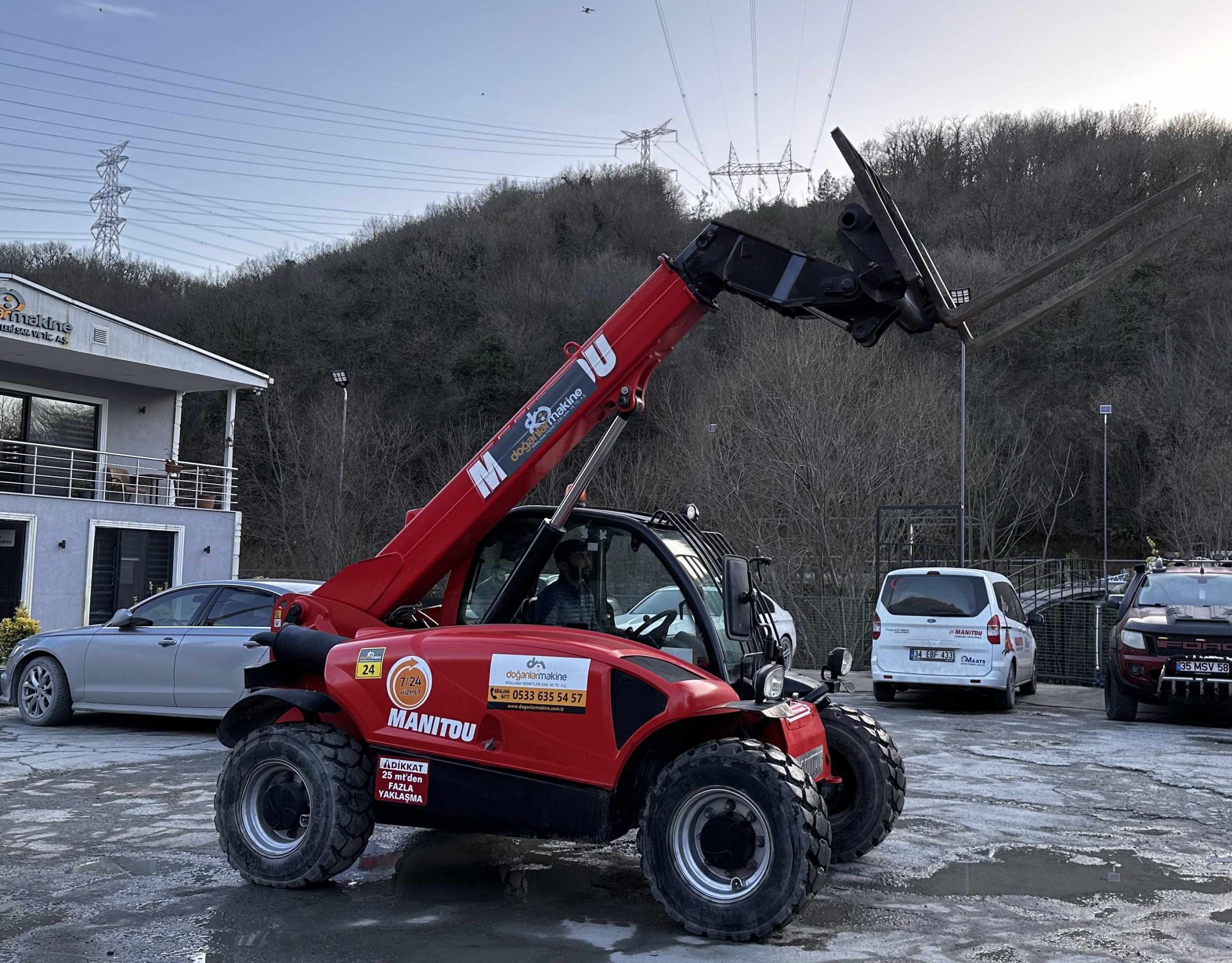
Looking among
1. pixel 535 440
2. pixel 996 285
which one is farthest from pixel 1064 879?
pixel 535 440

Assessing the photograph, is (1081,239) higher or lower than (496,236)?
lower

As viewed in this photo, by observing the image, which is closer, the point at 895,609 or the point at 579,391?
the point at 579,391

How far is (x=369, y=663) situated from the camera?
5.98m

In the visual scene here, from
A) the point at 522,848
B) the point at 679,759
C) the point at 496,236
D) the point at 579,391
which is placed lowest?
the point at 522,848

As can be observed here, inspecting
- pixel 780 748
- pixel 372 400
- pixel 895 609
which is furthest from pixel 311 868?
pixel 372 400

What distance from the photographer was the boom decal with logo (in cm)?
618

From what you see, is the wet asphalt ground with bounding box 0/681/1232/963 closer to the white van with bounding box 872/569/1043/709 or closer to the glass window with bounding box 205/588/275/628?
the glass window with bounding box 205/588/275/628

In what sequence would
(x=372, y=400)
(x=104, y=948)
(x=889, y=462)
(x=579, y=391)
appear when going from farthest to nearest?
(x=372, y=400) → (x=889, y=462) → (x=579, y=391) → (x=104, y=948)

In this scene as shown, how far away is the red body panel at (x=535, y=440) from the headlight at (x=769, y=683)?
161 cm

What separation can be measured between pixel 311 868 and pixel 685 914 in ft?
6.44

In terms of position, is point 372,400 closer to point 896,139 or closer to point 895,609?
point 896,139

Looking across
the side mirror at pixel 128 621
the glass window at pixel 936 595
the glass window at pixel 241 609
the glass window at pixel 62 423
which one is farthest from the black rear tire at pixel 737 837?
the glass window at pixel 62 423

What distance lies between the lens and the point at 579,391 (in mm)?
6203

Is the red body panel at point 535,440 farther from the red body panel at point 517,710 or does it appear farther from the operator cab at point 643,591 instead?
the red body panel at point 517,710
